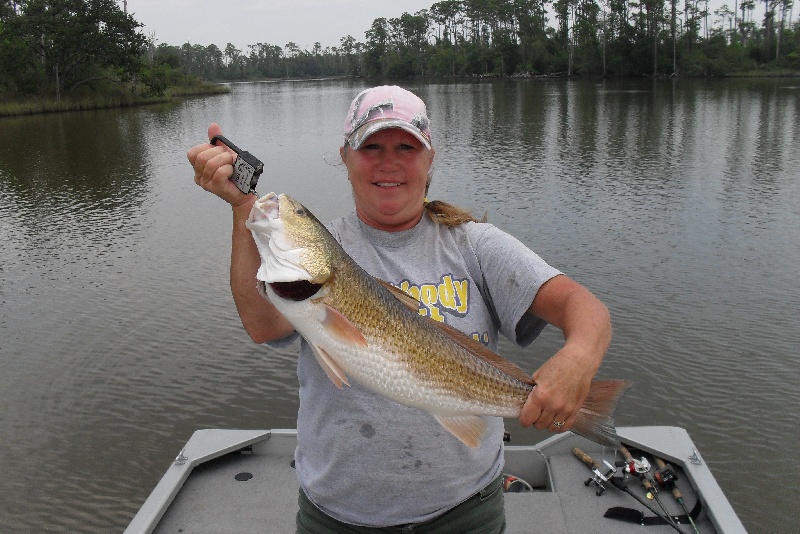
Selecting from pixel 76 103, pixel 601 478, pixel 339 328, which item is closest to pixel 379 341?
pixel 339 328

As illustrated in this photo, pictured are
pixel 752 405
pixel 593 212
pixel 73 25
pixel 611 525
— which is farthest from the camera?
pixel 73 25

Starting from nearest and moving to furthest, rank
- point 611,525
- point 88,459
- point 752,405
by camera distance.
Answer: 1. point 611,525
2. point 88,459
3. point 752,405

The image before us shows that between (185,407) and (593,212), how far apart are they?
37.6 ft

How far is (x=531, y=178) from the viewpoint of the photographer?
20.8 m

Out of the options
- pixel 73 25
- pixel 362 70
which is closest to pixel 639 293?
pixel 73 25

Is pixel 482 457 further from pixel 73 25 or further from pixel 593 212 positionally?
pixel 73 25

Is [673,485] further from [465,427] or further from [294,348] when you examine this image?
[294,348]

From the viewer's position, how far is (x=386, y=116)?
2613 millimetres

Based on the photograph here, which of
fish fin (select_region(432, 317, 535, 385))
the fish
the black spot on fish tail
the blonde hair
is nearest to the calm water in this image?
the blonde hair

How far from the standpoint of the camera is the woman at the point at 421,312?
8.25 feet

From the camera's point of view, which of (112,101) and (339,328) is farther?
(112,101)

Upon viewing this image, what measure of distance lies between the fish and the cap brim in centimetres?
38

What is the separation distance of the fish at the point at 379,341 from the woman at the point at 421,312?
0.11 metres

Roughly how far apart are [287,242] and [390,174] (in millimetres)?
524
